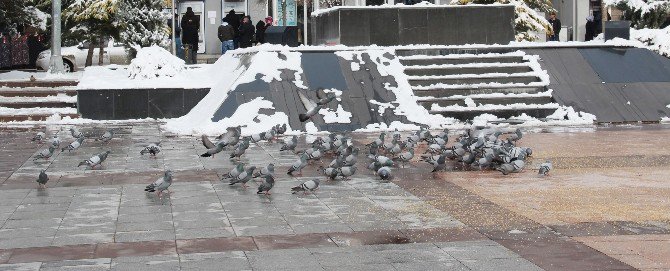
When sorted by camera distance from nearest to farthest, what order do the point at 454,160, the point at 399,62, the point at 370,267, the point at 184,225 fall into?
1. the point at 370,267
2. the point at 184,225
3. the point at 454,160
4. the point at 399,62

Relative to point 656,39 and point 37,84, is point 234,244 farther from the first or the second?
point 656,39

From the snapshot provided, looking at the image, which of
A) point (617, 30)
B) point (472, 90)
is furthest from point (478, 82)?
point (617, 30)

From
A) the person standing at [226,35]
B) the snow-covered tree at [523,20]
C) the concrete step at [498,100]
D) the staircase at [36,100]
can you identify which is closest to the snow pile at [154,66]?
the staircase at [36,100]

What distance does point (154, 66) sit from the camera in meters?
25.8

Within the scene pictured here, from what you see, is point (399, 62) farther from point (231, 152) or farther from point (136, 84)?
point (231, 152)

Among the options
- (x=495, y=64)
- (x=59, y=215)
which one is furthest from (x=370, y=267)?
(x=495, y=64)

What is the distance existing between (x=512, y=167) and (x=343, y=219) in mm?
3935

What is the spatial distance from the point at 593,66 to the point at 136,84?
986 cm

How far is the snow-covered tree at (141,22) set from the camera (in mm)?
34594

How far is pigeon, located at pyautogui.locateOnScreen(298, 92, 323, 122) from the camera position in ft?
66.8

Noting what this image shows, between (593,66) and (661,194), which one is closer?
(661,194)

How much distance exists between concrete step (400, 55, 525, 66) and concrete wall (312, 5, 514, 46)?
48.9 inches

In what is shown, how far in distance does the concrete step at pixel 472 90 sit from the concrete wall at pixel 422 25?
2.66 meters

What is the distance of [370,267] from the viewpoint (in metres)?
8.08
